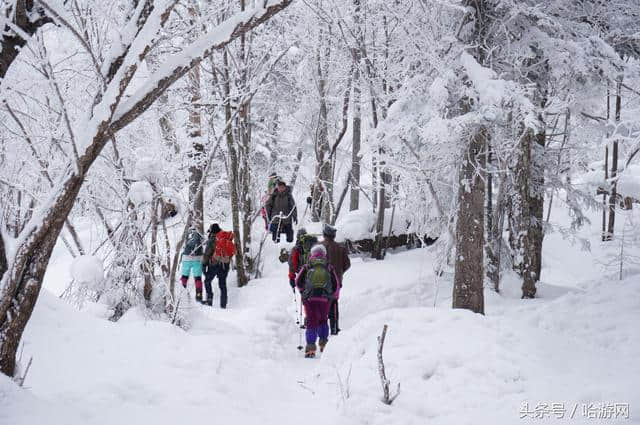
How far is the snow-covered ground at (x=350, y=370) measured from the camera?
4.25m

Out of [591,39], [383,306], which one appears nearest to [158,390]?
[383,306]

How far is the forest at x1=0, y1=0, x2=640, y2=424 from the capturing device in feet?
11.4

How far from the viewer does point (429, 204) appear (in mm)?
11859

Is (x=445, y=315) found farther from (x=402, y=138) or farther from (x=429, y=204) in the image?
(x=429, y=204)

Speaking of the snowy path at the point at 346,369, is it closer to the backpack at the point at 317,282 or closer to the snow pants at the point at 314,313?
the snow pants at the point at 314,313

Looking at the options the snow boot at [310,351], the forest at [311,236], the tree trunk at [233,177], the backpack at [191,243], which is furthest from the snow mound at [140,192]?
the tree trunk at [233,177]

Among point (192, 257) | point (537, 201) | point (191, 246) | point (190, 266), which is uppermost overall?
point (537, 201)

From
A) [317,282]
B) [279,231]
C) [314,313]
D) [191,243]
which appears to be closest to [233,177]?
[191,243]

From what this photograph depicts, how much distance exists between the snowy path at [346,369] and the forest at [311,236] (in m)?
0.03

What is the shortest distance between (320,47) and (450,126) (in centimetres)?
728

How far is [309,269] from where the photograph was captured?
314 inches

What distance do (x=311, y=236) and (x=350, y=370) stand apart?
3.92 metres

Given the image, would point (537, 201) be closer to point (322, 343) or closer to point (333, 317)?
point (333, 317)

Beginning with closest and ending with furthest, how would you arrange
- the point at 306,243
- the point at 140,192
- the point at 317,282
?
the point at 140,192 → the point at 317,282 → the point at 306,243
